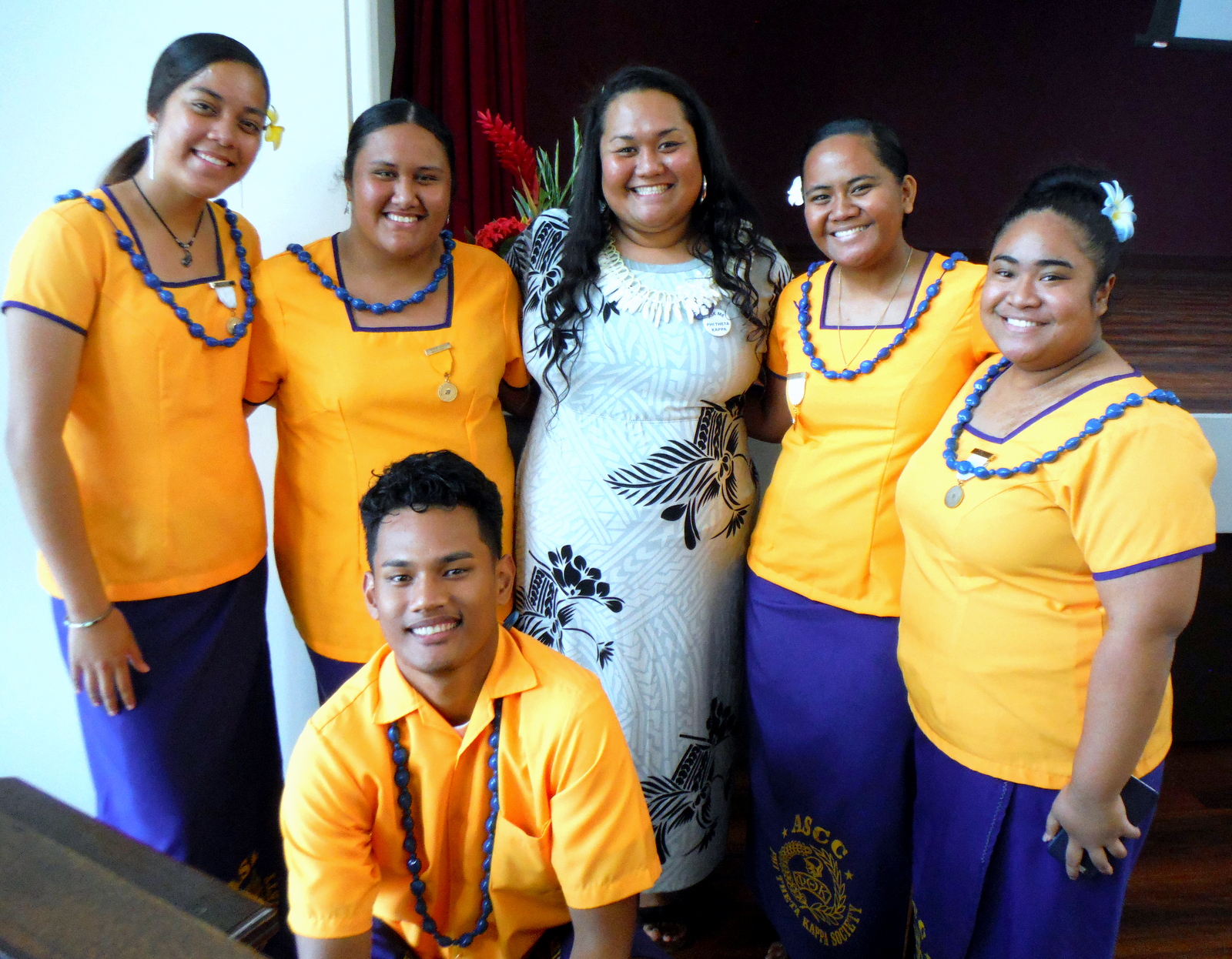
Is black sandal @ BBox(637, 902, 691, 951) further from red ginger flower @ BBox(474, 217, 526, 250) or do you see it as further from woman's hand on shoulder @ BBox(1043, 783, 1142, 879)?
red ginger flower @ BBox(474, 217, 526, 250)

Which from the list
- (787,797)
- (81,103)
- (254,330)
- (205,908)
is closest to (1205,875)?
(787,797)

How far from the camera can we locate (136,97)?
2008 mm

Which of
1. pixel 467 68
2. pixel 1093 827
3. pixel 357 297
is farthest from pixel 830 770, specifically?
pixel 467 68

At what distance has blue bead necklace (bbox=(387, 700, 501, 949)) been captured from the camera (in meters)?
1.28

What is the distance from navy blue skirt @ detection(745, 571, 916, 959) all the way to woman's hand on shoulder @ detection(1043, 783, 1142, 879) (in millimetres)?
381

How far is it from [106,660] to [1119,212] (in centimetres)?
165

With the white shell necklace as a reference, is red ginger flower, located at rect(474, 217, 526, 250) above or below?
above

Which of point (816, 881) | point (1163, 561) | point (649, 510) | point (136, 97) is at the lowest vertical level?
point (816, 881)

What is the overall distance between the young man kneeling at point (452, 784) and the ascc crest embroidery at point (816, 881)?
57cm

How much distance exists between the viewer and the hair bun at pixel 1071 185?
131 cm

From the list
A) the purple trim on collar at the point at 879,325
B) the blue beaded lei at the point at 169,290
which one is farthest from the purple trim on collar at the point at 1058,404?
the blue beaded lei at the point at 169,290

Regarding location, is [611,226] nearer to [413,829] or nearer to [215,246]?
[215,246]

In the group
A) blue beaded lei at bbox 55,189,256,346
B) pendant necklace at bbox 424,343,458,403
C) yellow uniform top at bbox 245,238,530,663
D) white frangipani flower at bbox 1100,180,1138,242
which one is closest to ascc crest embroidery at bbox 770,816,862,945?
yellow uniform top at bbox 245,238,530,663

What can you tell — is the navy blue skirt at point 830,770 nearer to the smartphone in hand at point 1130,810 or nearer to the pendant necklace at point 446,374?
the smartphone in hand at point 1130,810
